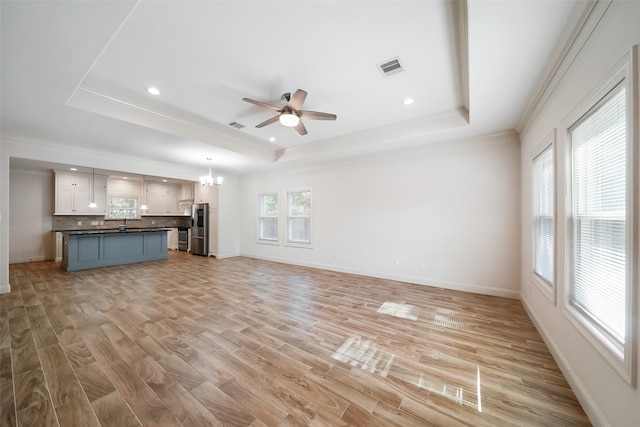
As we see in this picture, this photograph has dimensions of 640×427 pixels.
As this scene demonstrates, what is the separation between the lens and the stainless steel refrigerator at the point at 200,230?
7668 millimetres

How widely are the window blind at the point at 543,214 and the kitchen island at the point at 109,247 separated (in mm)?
8513

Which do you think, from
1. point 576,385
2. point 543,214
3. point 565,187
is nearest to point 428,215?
point 543,214

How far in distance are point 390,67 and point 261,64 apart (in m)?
1.38

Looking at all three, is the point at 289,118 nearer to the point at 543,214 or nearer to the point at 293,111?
the point at 293,111

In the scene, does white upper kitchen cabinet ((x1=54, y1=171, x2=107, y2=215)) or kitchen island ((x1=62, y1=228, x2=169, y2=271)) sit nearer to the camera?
kitchen island ((x1=62, y1=228, x2=169, y2=271))

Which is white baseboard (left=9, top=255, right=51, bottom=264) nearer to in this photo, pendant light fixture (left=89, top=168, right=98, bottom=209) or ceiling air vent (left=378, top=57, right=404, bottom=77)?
pendant light fixture (left=89, top=168, right=98, bottom=209)

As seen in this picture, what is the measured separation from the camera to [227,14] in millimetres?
1847

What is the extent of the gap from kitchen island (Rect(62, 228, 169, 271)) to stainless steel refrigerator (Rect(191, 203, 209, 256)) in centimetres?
97

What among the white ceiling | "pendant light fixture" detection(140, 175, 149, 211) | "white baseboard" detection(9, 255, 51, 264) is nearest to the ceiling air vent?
the white ceiling

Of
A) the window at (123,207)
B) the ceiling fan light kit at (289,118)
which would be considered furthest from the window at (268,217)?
the window at (123,207)

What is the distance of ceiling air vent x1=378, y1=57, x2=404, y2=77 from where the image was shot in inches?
94.2

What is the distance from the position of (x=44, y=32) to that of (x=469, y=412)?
13.8ft

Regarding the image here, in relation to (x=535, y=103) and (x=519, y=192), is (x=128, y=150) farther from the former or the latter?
(x=519, y=192)

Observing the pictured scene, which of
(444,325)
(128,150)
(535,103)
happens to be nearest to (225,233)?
(128,150)
